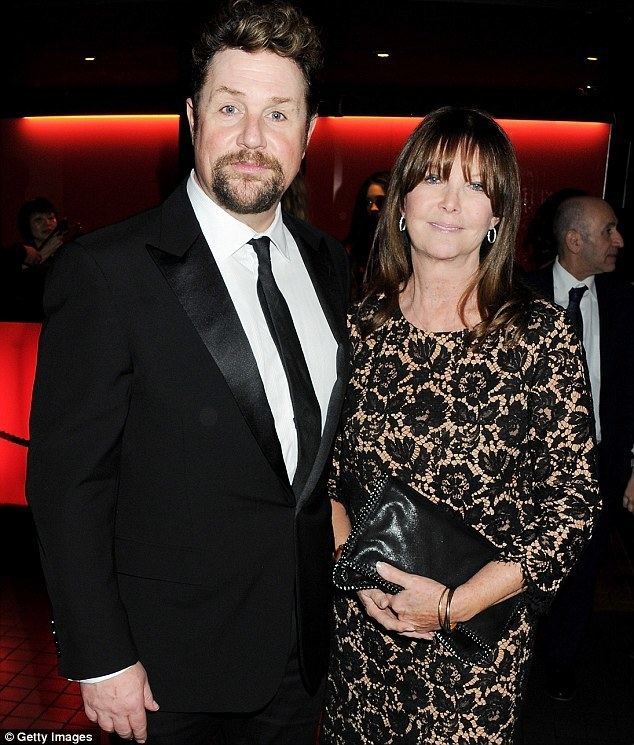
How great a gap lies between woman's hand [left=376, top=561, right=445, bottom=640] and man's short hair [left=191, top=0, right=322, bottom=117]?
1045mm

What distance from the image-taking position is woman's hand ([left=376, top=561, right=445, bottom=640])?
169 centimetres

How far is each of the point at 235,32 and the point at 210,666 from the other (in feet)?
4.15

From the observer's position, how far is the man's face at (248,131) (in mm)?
1649

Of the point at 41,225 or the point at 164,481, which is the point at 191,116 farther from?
the point at 41,225

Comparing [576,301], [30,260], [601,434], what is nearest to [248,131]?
[576,301]

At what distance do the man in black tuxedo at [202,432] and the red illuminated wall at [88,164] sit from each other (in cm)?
473

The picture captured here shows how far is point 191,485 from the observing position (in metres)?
1.58

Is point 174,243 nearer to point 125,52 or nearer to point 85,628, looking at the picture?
point 85,628

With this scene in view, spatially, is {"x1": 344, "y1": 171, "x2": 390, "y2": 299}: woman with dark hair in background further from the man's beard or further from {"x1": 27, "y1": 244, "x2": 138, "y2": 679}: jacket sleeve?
{"x1": 27, "y1": 244, "x2": 138, "y2": 679}: jacket sleeve

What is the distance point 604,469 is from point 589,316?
605 millimetres

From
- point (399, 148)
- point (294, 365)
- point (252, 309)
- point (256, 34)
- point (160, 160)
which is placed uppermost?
point (399, 148)

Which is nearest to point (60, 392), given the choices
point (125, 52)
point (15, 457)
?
point (15, 457)

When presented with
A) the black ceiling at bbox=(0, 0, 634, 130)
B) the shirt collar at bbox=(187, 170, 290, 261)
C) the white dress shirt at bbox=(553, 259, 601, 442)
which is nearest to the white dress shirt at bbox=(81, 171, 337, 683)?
the shirt collar at bbox=(187, 170, 290, 261)

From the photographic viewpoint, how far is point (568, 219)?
11.9ft
